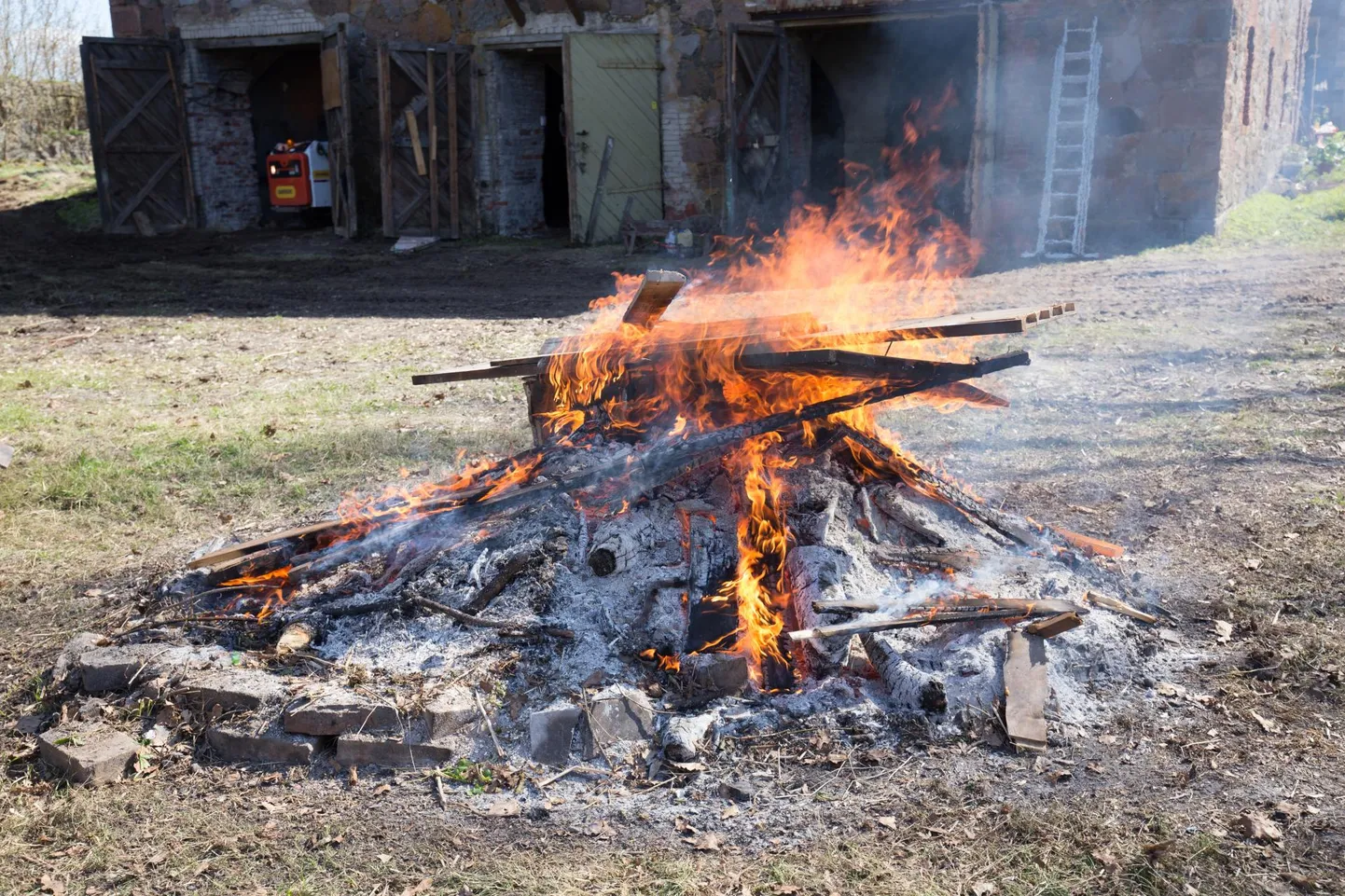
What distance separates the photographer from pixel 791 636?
4.10 meters

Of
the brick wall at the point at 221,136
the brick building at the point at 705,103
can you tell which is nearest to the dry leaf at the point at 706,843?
the brick building at the point at 705,103

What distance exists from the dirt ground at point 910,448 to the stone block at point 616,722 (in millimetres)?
202

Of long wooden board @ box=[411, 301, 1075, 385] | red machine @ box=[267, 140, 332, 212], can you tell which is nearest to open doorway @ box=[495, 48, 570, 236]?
red machine @ box=[267, 140, 332, 212]

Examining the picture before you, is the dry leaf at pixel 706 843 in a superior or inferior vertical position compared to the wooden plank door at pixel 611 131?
inferior

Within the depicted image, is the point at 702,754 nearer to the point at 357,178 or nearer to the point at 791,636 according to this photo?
the point at 791,636

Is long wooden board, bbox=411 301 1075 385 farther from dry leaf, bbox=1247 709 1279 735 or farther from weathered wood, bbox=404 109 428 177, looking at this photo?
weathered wood, bbox=404 109 428 177

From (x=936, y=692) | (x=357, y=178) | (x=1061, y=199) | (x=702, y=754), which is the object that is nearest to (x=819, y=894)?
(x=702, y=754)

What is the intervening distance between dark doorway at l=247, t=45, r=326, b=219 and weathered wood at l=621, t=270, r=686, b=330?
53.7 feet

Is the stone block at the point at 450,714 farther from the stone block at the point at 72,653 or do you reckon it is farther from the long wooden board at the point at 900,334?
the long wooden board at the point at 900,334

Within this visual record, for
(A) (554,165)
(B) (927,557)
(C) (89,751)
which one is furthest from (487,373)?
(A) (554,165)

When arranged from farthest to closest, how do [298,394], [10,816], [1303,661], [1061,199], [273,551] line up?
[1061,199] < [298,394] < [273,551] < [1303,661] < [10,816]

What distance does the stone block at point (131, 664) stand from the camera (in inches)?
167

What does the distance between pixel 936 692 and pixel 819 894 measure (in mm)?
1015

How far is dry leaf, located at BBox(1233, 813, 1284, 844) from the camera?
10.8 ft
